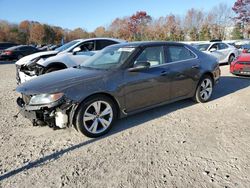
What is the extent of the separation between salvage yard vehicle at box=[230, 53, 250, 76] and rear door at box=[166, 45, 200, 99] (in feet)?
12.6

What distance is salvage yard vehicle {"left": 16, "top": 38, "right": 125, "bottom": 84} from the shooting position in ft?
22.0

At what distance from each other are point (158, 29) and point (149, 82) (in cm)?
5047

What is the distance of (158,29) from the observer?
52.1 m

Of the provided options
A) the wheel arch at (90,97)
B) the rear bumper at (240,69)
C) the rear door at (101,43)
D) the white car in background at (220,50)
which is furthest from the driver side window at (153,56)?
the white car in background at (220,50)

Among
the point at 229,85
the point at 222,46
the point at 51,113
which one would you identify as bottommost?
the point at 229,85

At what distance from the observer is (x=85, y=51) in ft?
26.2

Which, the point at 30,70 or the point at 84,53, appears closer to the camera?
the point at 30,70

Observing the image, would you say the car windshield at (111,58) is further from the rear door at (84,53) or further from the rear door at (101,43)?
the rear door at (101,43)

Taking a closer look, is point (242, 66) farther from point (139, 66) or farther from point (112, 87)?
point (112, 87)

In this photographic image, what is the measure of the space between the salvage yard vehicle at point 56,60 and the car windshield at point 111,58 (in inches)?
98.9

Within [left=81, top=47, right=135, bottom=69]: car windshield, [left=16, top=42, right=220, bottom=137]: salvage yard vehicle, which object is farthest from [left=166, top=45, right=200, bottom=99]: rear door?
[left=81, top=47, right=135, bottom=69]: car windshield

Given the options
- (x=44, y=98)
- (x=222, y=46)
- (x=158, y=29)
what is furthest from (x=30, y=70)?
(x=158, y=29)

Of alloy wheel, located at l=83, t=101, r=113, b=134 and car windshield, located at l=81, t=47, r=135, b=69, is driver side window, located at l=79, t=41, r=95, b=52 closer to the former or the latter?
car windshield, located at l=81, t=47, r=135, b=69

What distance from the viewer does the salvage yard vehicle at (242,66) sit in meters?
8.04
